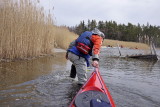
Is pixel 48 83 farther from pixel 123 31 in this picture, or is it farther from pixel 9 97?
pixel 123 31

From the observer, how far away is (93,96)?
151 inches

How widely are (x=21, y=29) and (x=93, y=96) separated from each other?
22.0 feet

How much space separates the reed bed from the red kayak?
558cm

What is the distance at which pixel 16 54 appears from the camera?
383 inches

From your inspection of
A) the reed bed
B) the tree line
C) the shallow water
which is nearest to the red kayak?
the shallow water

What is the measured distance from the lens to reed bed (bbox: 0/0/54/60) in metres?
8.62

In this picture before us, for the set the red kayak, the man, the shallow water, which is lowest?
the shallow water

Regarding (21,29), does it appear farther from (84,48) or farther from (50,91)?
(84,48)

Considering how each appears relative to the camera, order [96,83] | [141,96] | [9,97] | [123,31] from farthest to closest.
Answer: [123,31]
[141,96]
[9,97]
[96,83]

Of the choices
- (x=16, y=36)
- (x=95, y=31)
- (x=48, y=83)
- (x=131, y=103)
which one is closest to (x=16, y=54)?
(x=16, y=36)

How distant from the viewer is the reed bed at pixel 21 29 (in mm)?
8616

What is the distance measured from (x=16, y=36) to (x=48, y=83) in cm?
367

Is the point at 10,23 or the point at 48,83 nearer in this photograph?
the point at 48,83

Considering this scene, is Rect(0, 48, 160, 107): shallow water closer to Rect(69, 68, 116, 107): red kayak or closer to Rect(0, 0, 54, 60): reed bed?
Rect(69, 68, 116, 107): red kayak
